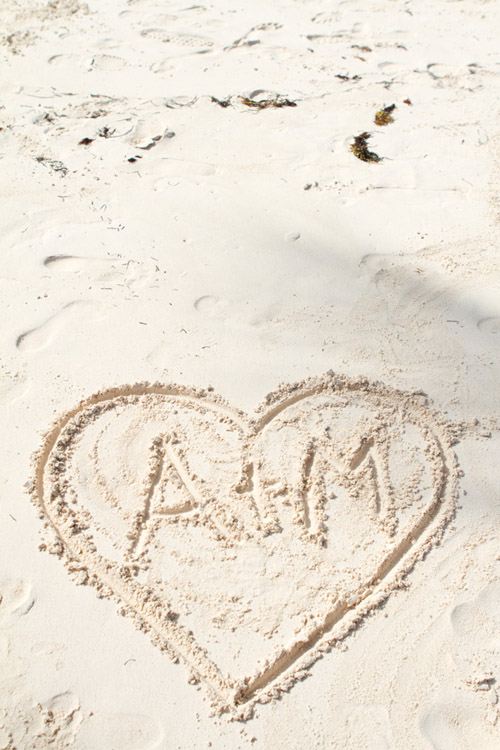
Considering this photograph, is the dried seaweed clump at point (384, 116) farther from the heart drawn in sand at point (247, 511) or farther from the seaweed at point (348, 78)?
the heart drawn in sand at point (247, 511)

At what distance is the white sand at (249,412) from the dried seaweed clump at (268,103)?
2 cm

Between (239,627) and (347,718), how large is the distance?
330mm

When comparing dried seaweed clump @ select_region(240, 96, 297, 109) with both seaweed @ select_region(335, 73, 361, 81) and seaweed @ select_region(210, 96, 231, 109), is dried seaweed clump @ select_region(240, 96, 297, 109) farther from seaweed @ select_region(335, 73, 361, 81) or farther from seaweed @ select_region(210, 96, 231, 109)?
seaweed @ select_region(335, 73, 361, 81)

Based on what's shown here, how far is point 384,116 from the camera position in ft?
10.9

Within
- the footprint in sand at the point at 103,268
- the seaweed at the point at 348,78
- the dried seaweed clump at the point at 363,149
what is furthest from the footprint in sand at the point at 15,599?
the seaweed at the point at 348,78

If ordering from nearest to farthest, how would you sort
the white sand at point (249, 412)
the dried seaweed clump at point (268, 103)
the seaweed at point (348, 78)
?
the white sand at point (249, 412) < the dried seaweed clump at point (268, 103) < the seaweed at point (348, 78)

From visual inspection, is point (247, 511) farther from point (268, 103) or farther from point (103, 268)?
point (268, 103)

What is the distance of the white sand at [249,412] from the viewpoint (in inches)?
62.9

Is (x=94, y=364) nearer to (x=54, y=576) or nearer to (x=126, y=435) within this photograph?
(x=126, y=435)

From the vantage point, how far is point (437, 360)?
225cm

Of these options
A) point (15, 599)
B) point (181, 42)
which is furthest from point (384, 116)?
point (15, 599)

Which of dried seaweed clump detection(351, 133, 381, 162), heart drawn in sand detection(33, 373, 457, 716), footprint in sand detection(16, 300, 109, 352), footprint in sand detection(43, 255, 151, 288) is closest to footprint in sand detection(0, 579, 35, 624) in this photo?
heart drawn in sand detection(33, 373, 457, 716)

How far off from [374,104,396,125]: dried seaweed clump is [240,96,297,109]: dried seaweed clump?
17.0 inches

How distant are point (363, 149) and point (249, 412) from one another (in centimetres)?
167
